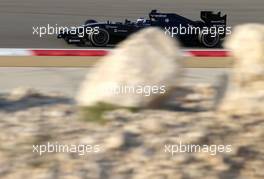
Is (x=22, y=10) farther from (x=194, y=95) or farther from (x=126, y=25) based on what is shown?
(x=194, y=95)

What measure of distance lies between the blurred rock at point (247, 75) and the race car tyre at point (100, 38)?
705cm

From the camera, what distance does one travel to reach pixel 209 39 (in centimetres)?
1419

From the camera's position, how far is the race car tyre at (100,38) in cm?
1359

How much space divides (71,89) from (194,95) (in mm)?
1668

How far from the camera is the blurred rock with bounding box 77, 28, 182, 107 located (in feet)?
19.3

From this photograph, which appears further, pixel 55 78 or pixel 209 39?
pixel 209 39
